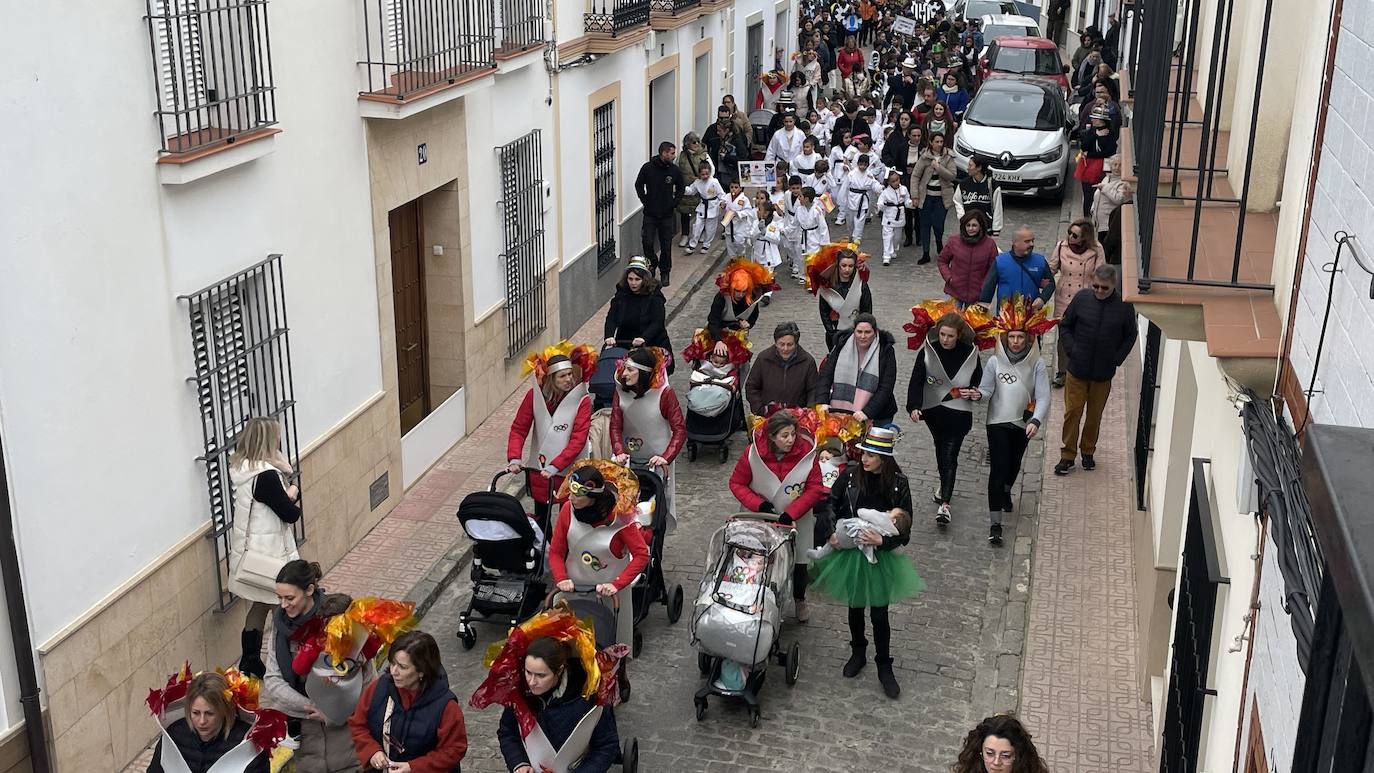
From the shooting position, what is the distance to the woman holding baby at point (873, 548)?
8.59 metres

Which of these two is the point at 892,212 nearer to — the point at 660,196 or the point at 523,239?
the point at 660,196

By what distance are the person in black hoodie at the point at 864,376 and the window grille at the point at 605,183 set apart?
713 cm

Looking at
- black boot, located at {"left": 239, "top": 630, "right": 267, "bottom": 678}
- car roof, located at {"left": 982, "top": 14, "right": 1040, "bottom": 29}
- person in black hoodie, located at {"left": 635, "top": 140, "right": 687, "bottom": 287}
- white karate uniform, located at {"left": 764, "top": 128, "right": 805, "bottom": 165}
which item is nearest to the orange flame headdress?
person in black hoodie, located at {"left": 635, "top": 140, "right": 687, "bottom": 287}

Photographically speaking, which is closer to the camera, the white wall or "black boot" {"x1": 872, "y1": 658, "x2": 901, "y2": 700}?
the white wall

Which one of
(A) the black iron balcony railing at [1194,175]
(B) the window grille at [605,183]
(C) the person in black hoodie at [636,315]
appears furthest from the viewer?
(B) the window grille at [605,183]

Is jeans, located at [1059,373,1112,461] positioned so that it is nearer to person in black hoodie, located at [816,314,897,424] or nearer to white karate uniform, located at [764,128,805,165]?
person in black hoodie, located at [816,314,897,424]

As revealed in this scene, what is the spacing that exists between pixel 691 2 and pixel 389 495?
12.0 metres

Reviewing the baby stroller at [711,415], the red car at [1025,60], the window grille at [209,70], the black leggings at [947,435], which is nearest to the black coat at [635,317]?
the baby stroller at [711,415]

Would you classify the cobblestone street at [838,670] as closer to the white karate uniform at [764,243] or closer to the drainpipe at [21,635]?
the drainpipe at [21,635]

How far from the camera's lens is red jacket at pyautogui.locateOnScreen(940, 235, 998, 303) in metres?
14.4

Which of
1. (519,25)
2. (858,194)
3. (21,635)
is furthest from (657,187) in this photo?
(21,635)

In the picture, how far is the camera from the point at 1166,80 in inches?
259

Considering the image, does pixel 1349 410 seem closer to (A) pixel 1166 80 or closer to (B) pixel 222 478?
(A) pixel 1166 80

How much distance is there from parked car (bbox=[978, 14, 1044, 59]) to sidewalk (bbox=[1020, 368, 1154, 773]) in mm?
25511
